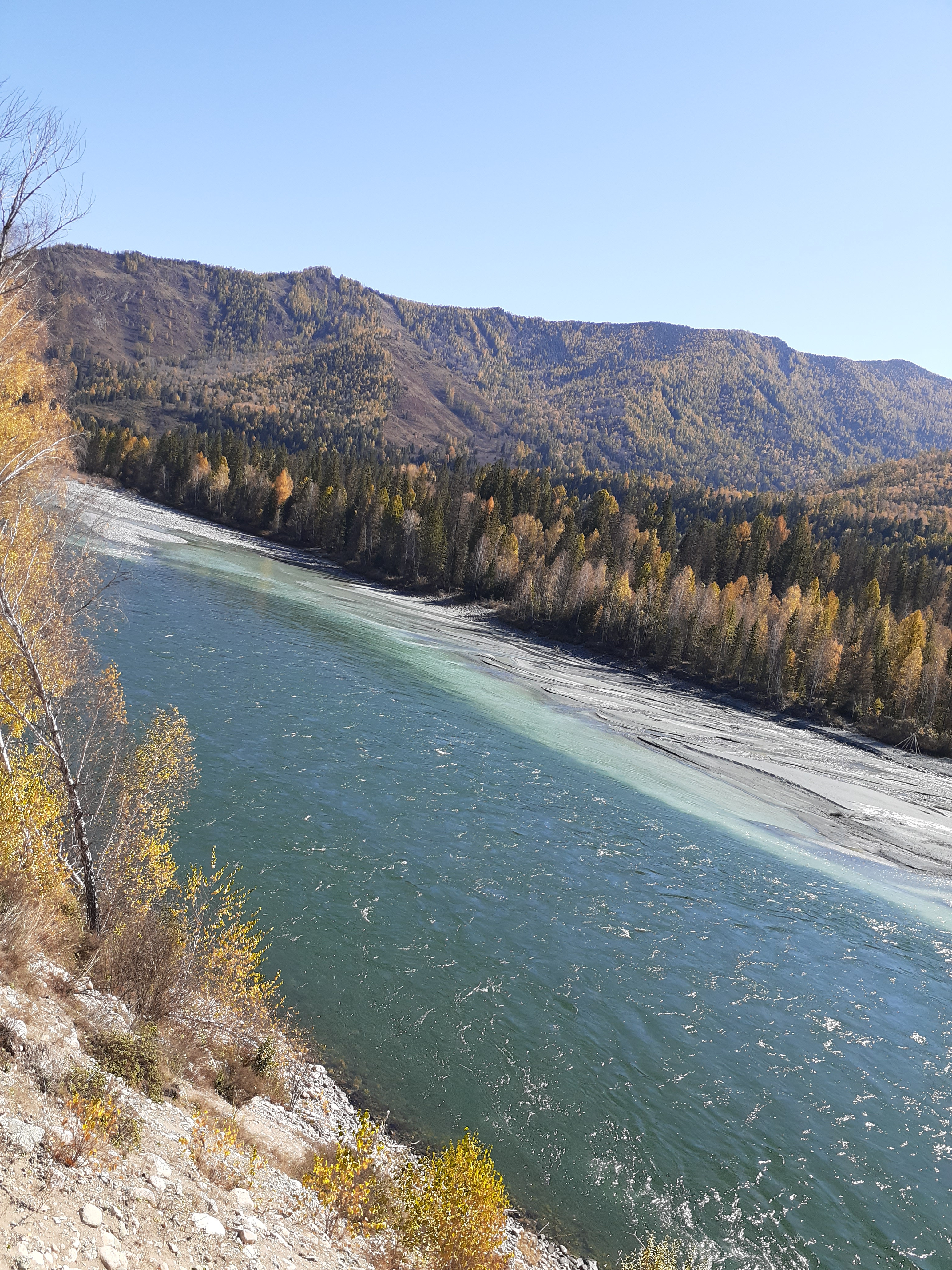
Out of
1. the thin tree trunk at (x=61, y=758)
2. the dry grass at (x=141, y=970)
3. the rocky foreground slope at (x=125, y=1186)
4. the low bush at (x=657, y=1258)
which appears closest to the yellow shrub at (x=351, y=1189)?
the rocky foreground slope at (x=125, y=1186)

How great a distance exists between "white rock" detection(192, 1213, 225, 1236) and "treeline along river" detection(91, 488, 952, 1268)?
25.4ft

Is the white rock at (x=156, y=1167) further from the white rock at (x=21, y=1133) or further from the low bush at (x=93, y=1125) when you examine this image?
the white rock at (x=21, y=1133)

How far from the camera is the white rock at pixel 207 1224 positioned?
8492 mm

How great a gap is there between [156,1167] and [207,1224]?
0.97 metres

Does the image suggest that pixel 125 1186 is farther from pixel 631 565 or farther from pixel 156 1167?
pixel 631 565

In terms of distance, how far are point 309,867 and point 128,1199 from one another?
1641cm

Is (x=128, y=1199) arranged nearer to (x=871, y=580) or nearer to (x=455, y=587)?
(x=455, y=587)

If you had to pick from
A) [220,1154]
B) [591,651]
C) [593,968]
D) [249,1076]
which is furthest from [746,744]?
[220,1154]

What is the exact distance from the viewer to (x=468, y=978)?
21.1m

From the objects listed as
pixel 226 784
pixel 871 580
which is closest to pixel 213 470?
pixel 871 580

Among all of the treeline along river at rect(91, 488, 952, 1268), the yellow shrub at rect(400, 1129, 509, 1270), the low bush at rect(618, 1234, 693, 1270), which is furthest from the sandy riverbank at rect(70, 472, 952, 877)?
the low bush at rect(618, 1234, 693, 1270)

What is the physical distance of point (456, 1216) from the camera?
1086 cm

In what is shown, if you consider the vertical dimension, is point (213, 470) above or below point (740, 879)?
above

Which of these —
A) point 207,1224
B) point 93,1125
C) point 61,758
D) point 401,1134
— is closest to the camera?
point 207,1224
